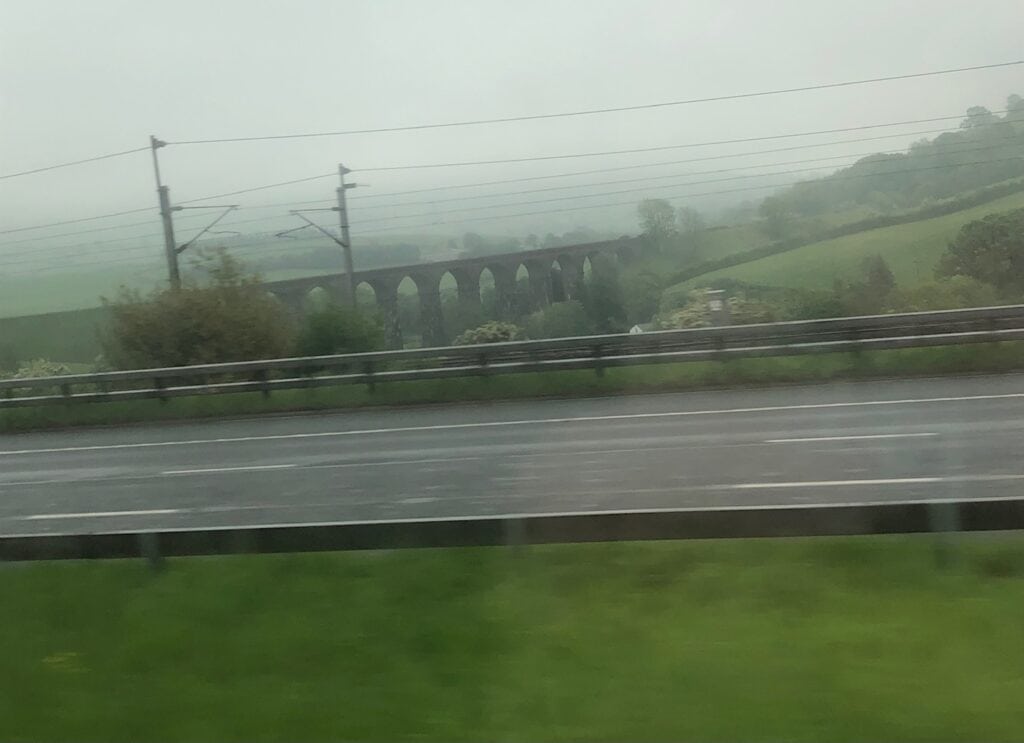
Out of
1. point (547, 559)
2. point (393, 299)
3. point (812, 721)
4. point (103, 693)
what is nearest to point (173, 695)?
point (103, 693)

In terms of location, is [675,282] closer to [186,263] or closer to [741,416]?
[741,416]

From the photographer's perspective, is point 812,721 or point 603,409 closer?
point 812,721

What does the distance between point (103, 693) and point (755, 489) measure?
6008 millimetres

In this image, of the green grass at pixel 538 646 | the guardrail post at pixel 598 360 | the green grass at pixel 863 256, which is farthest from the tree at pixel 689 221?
the green grass at pixel 538 646

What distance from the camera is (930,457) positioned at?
33.0 ft

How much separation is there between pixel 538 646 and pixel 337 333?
9313 millimetres

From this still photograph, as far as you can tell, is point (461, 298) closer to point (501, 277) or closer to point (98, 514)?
point (501, 277)

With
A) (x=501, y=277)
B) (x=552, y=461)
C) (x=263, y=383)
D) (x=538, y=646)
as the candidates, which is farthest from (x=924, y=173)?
(x=263, y=383)

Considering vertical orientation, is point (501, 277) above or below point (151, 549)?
above

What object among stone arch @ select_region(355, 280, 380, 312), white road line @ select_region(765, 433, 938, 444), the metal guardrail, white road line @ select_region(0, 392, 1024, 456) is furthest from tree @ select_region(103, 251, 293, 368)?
→ white road line @ select_region(765, 433, 938, 444)

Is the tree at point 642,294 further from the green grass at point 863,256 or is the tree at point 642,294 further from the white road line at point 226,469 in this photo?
the white road line at point 226,469

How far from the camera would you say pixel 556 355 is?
15.7 m

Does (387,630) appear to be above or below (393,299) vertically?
below

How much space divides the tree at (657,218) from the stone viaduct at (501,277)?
0.97 feet
